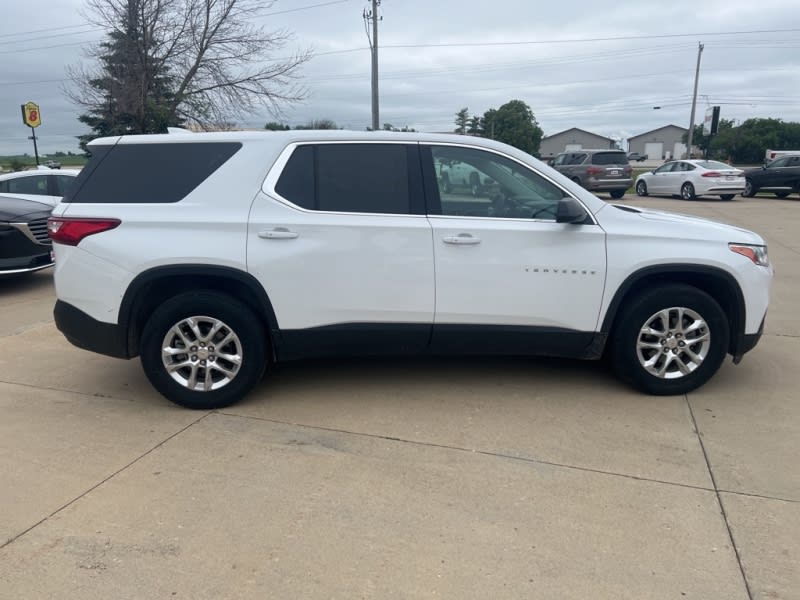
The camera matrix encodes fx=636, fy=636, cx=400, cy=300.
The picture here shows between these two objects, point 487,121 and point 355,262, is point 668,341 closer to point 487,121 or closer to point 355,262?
point 355,262

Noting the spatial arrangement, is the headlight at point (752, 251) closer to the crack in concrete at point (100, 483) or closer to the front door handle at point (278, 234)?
the front door handle at point (278, 234)

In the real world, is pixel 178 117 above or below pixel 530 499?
above

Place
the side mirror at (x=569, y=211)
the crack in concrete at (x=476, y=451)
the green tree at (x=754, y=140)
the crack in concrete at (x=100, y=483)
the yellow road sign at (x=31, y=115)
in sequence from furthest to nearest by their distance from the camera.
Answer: the green tree at (x=754, y=140)
the yellow road sign at (x=31, y=115)
the side mirror at (x=569, y=211)
the crack in concrete at (x=476, y=451)
the crack in concrete at (x=100, y=483)

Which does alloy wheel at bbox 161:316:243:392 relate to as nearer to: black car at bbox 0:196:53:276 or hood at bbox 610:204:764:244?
hood at bbox 610:204:764:244

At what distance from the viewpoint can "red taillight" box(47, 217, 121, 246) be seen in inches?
165

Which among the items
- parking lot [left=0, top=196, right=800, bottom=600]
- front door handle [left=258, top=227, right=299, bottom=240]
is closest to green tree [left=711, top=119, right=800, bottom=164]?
parking lot [left=0, top=196, right=800, bottom=600]

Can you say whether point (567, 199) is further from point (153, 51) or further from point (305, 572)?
point (153, 51)

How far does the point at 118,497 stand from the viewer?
3.25 metres

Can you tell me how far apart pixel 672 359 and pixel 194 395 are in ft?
10.9

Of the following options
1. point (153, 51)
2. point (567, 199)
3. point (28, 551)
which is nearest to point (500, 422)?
point (567, 199)

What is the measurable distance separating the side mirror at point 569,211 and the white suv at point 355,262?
4cm

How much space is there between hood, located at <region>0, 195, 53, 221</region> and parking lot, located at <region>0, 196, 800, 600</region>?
362 cm

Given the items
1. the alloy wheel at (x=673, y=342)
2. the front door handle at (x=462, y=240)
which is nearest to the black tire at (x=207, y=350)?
the front door handle at (x=462, y=240)

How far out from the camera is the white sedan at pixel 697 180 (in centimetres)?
2247
